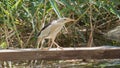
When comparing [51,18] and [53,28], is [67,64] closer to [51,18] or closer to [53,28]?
[51,18]

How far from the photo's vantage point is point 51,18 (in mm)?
4324

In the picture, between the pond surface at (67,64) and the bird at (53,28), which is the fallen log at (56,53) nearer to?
the bird at (53,28)

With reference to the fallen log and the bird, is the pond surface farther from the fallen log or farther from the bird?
the bird

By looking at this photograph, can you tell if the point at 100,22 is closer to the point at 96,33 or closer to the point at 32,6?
the point at 96,33

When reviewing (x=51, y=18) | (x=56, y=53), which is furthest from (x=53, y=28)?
(x=51, y=18)

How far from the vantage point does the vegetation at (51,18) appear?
378 cm

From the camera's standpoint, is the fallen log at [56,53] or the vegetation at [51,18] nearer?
the fallen log at [56,53]

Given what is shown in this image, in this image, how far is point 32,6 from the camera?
156 inches

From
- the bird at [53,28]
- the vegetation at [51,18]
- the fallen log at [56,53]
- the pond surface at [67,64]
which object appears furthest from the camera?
the pond surface at [67,64]

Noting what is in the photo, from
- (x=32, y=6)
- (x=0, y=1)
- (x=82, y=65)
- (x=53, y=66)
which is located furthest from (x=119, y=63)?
(x=0, y=1)

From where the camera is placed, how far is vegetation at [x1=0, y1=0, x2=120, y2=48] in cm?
378

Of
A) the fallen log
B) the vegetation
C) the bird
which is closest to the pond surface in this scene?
the vegetation

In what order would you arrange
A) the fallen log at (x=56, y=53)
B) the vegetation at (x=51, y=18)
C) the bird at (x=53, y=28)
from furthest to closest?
1. the vegetation at (x=51, y=18)
2. the fallen log at (x=56, y=53)
3. the bird at (x=53, y=28)

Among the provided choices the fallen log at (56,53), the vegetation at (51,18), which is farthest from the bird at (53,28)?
the vegetation at (51,18)
